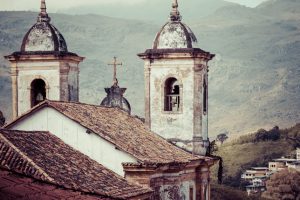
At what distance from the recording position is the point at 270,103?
151m

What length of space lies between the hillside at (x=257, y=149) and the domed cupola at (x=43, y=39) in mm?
62360

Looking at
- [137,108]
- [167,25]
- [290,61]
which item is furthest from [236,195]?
[290,61]

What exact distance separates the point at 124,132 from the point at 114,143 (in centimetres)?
220

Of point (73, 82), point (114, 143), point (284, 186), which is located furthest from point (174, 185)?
point (284, 186)

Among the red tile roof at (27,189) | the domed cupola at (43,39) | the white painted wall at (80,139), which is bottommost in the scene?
the red tile roof at (27,189)

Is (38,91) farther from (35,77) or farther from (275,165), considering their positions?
(275,165)

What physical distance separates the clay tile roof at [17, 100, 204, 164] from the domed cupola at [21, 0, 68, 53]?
3.06m

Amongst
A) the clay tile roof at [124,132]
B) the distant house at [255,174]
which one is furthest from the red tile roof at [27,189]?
the distant house at [255,174]

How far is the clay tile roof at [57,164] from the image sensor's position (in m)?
18.5

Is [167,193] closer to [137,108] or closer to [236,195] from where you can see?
[236,195]

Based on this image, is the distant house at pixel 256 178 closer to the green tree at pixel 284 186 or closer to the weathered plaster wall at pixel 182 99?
the green tree at pixel 284 186


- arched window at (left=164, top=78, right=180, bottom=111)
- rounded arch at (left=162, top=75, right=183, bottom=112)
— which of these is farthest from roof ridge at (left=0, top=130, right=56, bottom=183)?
arched window at (left=164, top=78, right=180, bottom=111)

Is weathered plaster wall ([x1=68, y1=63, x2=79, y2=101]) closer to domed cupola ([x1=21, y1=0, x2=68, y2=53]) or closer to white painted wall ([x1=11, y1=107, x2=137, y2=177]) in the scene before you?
domed cupola ([x1=21, y1=0, x2=68, y2=53])

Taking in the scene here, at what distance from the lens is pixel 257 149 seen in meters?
98.4
